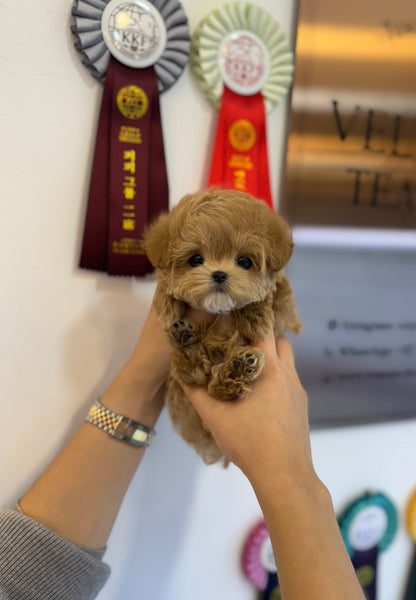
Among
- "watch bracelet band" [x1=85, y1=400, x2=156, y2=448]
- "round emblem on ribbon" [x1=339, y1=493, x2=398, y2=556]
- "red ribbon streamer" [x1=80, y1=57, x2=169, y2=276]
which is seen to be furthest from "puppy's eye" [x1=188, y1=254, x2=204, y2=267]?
"round emblem on ribbon" [x1=339, y1=493, x2=398, y2=556]

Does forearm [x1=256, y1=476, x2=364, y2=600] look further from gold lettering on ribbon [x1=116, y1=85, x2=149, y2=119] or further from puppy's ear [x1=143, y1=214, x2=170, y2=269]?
gold lettering on ribbon [x1=116, y1=85, x2=149, y2=119]

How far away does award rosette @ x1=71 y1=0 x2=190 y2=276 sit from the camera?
2.72 ft

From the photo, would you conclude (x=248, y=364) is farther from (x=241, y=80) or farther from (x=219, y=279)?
(x=241, y=80)

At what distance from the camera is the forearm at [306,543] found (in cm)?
55

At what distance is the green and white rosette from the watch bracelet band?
0.79m

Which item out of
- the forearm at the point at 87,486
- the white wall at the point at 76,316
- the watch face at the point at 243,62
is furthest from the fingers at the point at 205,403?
the watch face at the point at 243,62

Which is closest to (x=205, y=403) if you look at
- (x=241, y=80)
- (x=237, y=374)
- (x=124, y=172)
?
(x=237, y=374)

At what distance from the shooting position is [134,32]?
2.78 feet

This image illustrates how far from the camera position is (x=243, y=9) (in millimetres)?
917

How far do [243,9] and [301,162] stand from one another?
380mm

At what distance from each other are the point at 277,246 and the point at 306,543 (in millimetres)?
457

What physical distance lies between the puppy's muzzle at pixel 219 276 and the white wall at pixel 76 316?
16.9 inches

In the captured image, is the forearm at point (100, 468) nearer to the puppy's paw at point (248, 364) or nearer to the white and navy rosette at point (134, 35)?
the puppy's paw at point (248, 364)

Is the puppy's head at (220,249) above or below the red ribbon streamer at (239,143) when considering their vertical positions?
below
